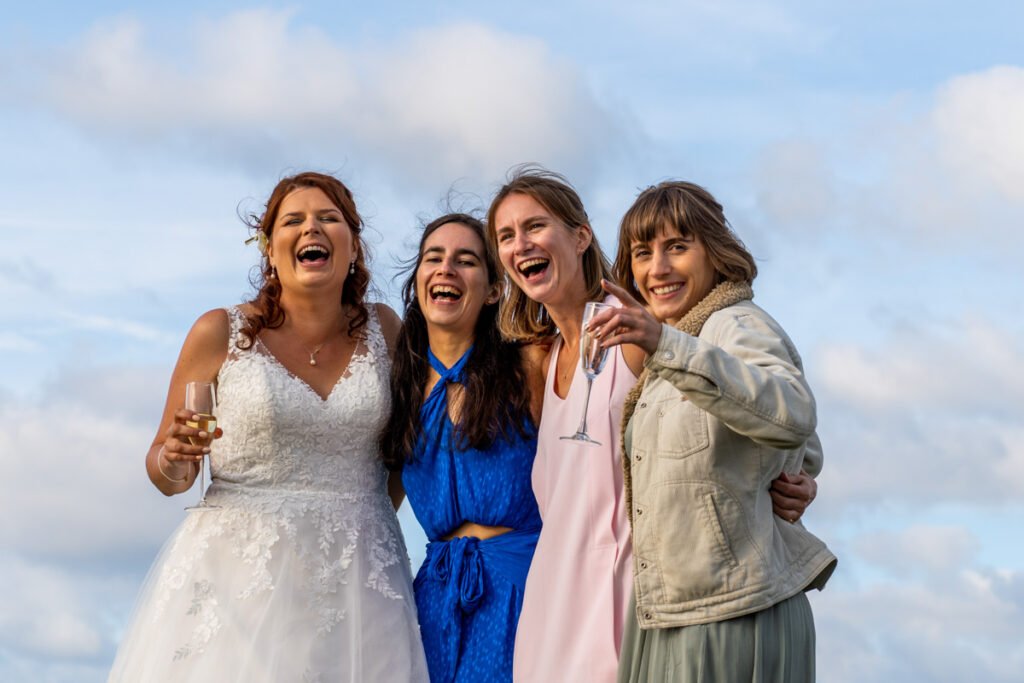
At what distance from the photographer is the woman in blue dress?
6691 millimetres

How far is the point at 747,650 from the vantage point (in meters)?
4.89

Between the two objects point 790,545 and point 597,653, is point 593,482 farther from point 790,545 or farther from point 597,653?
point 790,545

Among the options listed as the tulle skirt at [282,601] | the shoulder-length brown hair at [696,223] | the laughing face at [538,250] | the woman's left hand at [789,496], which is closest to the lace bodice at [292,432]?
the tulle skirt at [282,601]

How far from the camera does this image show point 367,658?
6.77m

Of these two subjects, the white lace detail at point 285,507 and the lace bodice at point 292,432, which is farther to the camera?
the lace bodice at point 292,432

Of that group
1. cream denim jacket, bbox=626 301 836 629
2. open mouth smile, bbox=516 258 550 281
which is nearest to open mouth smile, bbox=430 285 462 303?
open mouth smile, bbox=516 258 550 281

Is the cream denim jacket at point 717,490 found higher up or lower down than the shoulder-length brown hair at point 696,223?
lower down

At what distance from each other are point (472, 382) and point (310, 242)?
1.21m

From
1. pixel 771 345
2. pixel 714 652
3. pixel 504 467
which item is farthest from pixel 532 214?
pixel 714 652

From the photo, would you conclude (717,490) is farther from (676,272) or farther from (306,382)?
(306,382)

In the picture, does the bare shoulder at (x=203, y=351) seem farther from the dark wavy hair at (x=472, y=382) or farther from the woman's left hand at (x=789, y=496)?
the woman's left hand at (x=789, y=496)

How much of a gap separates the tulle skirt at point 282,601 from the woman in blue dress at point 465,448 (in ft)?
0.80

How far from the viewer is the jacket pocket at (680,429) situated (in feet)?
16.2

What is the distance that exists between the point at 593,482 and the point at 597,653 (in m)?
0.80
